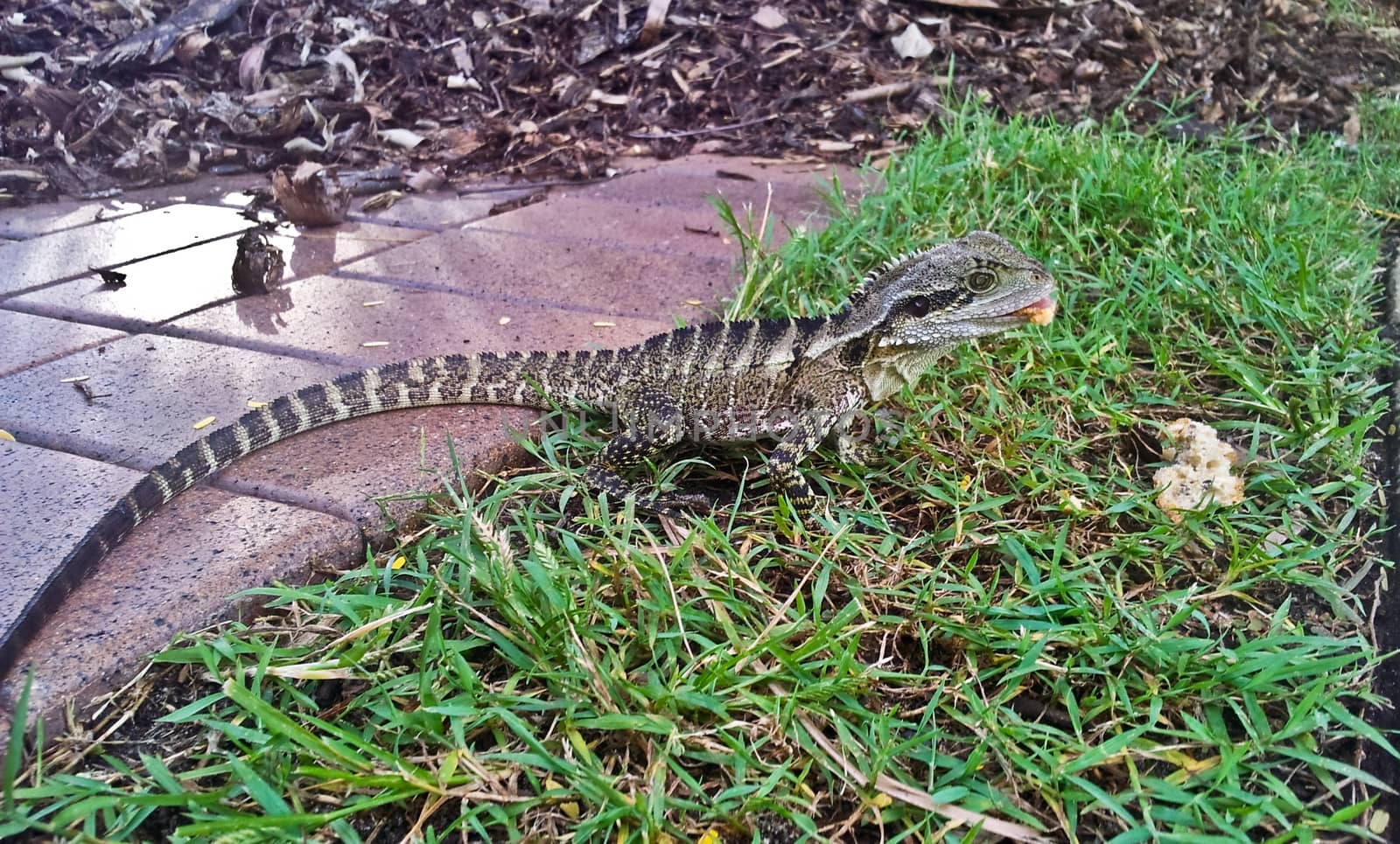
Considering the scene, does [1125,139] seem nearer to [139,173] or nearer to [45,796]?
[45,796]

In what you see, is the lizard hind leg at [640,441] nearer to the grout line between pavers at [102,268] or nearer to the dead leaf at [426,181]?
the grout line between pavers at [102,268]

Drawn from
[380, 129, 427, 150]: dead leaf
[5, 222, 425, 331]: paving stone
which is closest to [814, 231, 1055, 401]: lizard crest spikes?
[5, 222, 425, 331]: paving stone

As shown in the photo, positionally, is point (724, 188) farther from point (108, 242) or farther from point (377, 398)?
point (108, 242)

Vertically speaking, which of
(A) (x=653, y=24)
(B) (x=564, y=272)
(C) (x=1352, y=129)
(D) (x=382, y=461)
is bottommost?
(C) (x=1352, y=129)

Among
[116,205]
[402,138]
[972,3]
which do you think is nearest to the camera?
[116,205]

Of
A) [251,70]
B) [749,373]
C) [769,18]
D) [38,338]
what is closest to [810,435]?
[749,373]

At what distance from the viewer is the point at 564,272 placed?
3666 millimetres

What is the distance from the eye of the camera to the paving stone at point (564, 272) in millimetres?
3428

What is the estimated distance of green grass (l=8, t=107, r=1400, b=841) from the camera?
5.11 feet

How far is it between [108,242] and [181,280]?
2.24ft

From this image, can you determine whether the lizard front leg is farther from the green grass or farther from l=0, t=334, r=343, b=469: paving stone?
l=0, t=334, r=343, b=469: paving stone

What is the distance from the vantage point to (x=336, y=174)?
464 cm

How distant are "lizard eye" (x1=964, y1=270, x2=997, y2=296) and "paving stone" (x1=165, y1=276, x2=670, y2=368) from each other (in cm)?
112

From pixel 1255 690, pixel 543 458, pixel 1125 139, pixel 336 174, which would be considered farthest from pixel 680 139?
pixel 1255 690
